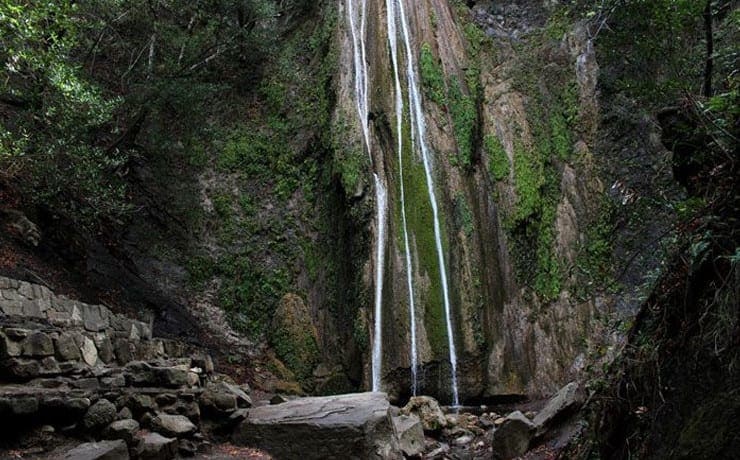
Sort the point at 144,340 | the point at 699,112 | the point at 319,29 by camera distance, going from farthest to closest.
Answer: the point at 319,29, the point at 144,340, the point at 699,112

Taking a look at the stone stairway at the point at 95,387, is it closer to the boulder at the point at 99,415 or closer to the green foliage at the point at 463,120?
the boulder at the point at 99,415

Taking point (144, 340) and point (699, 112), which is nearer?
point (699, 112)

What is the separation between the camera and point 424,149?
13.9m

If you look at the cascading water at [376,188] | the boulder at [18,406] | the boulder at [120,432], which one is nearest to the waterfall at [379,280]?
the cascading water at [376,188]

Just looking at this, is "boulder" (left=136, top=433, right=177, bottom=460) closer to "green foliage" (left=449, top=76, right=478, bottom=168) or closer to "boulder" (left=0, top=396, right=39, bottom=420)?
"boulder" (left=0, top=396, right=39, bottom=420)

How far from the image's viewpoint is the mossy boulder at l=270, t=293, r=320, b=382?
12.8 meters

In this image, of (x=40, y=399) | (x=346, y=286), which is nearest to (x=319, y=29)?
(x=346, y=286)

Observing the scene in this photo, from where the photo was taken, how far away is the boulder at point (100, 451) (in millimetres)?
4197

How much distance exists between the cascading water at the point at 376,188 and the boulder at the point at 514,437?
4.23 m

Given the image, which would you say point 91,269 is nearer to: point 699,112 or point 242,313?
point 242,313

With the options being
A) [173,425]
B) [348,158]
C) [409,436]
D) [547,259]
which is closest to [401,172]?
[348,158]

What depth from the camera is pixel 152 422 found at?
5.38 m

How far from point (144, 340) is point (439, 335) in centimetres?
626

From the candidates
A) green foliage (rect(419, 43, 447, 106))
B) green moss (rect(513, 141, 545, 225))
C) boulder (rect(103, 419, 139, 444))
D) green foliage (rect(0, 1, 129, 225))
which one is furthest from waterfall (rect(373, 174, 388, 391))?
boulder (rect(103, 419, 139, 444))
